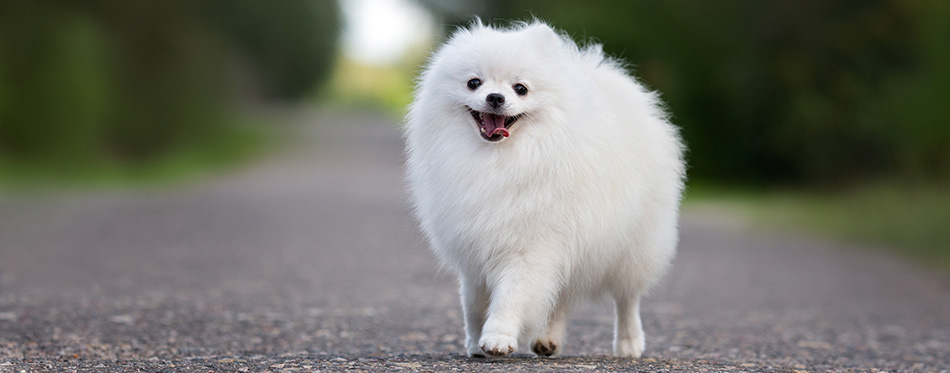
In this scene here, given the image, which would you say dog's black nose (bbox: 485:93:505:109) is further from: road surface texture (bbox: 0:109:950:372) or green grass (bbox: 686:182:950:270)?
green grass (bbox: 686:182:950:270)

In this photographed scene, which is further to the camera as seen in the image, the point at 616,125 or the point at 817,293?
the point at 817,293

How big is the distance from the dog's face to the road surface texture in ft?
3.46

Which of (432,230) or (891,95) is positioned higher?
(891,95)

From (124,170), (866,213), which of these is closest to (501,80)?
(866,213)

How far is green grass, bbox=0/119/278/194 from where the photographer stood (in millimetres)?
18281

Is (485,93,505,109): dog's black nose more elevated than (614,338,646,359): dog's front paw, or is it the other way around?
(485,93,505,109): dog's black nose

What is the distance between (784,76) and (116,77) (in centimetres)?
1351

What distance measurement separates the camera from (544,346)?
16.6 feet

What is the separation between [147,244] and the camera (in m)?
11.2

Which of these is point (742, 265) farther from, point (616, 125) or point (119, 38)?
point (119, 38)

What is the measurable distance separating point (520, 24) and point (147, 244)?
700 centimetres

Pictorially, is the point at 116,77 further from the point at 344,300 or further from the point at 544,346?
the point at 544,346

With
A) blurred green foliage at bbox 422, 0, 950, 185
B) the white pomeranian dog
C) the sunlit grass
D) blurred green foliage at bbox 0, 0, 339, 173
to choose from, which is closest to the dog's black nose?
the white pomeranian dog

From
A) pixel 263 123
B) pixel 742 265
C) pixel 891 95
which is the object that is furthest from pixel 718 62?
pixel 263 123
